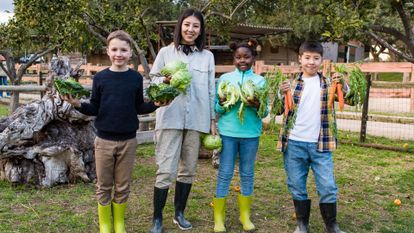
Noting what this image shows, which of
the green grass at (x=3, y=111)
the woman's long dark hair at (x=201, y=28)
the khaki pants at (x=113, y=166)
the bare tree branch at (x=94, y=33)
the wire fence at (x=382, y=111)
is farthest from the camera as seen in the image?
→ the green grass at (x=3, y=111)

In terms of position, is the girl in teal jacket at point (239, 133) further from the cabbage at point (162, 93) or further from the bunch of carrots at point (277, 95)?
the cabbage at point (162, 93)

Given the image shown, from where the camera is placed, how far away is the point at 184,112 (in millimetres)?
3922

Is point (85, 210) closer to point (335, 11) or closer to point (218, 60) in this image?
point (335, 11)

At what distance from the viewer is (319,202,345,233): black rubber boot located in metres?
3.91

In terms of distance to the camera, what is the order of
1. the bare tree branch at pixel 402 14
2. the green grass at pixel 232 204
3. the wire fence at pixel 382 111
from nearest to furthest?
1. the green grass at pixel 232 204
2. the bare tree branch at pixel 402 14
3. the wire fence at pixel 382 111

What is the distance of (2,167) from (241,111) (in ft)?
10.8

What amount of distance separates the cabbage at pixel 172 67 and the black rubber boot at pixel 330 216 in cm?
174

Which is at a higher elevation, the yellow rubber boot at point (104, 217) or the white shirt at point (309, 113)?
the white shirt at point (309, 113)

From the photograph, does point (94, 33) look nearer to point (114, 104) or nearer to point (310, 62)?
point (114, 104)

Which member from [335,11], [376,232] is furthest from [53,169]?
[335,11]

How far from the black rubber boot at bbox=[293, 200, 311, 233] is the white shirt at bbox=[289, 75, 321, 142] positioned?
0.60m

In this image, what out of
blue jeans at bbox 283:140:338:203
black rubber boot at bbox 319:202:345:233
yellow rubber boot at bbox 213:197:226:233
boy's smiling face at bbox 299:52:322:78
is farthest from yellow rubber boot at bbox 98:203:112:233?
boy's smiling face at bbox 299:52:322:78

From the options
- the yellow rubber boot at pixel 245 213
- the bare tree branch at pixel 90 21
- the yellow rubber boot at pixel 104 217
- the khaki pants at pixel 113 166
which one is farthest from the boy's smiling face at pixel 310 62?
the bare tree branch at pixel 90 21

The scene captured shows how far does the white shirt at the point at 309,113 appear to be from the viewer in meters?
3.83
